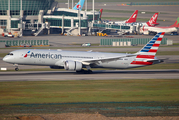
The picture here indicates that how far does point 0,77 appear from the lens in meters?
44.7

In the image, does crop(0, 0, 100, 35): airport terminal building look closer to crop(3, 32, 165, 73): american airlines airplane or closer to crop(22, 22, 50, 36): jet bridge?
crop(22, 22, 50, 36): jet bridge

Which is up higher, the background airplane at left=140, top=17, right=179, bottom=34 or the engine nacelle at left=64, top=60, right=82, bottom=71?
the background airplane at left=140, top=17, right=179, bottom=34

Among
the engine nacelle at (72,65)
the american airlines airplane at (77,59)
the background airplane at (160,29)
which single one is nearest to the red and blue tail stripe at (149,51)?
the american airlines airplane at (77,59)

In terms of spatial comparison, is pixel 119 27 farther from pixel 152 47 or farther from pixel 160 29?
pixel 152 47

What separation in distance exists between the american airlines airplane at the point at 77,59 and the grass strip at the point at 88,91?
6.78 meters

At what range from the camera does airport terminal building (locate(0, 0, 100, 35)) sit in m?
149

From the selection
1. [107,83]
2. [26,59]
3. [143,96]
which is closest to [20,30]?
[26,59]

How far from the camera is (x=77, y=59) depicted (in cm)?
4894

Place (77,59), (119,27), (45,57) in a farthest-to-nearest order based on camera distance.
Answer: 1. (119,27)
2. (77,59)
3. (45,57)

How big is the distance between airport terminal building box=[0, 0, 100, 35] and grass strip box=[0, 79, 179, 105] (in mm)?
113593

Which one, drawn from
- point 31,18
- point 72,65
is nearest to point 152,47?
point 72,65

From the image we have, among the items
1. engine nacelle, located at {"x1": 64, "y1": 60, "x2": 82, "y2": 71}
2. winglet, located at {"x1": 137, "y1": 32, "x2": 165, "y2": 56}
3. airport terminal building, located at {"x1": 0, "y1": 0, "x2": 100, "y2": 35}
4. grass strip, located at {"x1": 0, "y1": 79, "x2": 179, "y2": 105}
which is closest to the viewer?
grass strip, located at {"x1": 0, "y1": 79, "x2": 179, "y2": 105}

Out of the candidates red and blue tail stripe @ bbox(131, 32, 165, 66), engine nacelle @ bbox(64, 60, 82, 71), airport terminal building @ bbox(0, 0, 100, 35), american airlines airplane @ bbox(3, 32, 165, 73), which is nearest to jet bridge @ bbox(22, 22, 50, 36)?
airport terminal building @ bbox(0, 0, 100, 35)

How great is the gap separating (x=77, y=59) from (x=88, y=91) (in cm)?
1447
